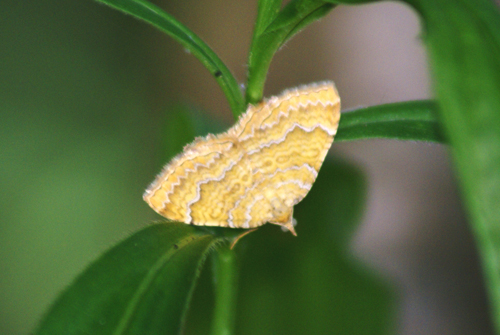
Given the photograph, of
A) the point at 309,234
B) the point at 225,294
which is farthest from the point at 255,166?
the point at 309,234

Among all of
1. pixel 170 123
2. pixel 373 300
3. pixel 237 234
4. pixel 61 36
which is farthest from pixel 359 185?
pixel 61 36

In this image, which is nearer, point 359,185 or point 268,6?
point 268,6

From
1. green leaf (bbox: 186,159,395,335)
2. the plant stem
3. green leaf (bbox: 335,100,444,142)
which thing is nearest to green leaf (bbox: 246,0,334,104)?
green leaf (bbox: 335,100,444,142)

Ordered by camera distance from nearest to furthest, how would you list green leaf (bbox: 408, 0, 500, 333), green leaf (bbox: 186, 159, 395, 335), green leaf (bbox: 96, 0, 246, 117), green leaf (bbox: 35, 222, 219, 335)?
green leaf (bbox: 408, 0, 500, 333)
green leaf (bbox: 35, 222, 219, 335)
green leaf (bbox: 96, 0, 246, 117)
green leaf (bbox: 186, 159, 395, 335)

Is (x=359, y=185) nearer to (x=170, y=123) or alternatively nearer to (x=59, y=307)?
(x=170, y=123)

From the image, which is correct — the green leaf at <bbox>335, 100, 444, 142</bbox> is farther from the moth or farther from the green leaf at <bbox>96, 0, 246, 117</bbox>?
the green leaf at <bbox>96, 0, 246, 117</bbox>

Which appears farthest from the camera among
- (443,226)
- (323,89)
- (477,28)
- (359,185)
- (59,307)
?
(443,226)

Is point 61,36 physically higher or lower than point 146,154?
higher
